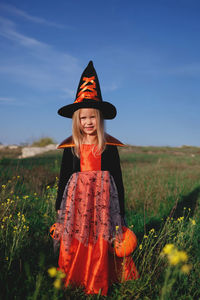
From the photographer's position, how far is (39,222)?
12.8 ft

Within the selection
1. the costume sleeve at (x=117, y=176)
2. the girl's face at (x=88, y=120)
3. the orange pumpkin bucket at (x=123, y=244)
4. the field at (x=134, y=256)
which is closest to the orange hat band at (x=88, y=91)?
the girl's face at (x=88, y=120)

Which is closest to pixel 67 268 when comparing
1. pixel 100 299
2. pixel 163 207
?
pixel 100 299

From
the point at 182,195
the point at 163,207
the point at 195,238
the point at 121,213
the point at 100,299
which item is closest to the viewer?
the point at 100,299

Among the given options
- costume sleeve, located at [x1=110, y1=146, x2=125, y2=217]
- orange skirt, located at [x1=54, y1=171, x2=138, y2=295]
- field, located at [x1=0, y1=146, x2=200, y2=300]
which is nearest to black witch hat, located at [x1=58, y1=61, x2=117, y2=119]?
costume sleeve, located at [x1=110, y1=146, x2=125, y2=217]

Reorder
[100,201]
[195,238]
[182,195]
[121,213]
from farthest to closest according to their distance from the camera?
[182,195]
[195,238]
[121,213]
[100,201]

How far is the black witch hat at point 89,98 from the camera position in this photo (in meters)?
2.67

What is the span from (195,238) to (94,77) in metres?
2.91

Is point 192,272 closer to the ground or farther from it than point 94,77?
closer to the ground

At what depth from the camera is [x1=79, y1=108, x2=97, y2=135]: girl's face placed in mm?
2701

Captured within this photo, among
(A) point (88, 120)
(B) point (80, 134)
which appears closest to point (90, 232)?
(B) point (80, 134)

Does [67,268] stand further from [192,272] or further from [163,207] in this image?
[163,207]

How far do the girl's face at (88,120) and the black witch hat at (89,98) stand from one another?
6 cm

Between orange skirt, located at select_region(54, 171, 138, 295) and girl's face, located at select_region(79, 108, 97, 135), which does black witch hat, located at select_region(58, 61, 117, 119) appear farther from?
orange skirt, located at select_region(54, 171, 138, 295)

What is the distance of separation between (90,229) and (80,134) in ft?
3.48
